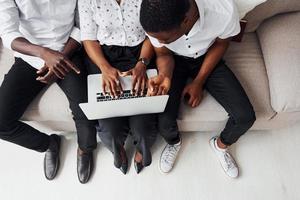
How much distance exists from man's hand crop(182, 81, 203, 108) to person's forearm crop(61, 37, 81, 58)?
1.66ft

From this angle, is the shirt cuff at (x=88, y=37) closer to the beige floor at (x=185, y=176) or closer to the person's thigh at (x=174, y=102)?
the person's thigh at (x=174, y=102)

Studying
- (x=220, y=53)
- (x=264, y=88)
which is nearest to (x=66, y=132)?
(x=220, y=53)

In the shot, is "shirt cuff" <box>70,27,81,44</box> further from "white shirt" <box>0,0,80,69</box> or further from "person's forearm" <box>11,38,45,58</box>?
"person's forearm" <box>11,38,45,58</box>

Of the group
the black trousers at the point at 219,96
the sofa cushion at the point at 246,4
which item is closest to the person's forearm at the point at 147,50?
the black trousers at the point at 219,96

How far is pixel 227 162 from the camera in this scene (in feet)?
4.77

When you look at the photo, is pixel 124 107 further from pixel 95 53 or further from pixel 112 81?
pixel 95 53

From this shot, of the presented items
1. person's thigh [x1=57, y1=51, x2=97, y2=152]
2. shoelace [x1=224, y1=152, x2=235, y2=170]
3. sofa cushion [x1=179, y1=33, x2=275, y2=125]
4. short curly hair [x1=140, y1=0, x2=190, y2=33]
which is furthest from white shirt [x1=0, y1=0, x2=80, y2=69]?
shoelace [x1=224, y1=152, x2=235, y2=170]

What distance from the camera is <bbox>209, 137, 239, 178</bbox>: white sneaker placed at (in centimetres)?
144

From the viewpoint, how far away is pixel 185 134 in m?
1.57

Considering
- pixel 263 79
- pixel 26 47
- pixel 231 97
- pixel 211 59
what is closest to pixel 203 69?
pixel 211 59

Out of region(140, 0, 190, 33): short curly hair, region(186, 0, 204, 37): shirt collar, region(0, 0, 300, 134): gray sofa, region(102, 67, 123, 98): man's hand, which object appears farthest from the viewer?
region(0, 0, 300, 134): gray sofa

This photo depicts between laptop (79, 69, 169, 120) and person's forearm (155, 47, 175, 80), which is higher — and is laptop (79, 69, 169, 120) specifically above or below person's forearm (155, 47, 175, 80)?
below

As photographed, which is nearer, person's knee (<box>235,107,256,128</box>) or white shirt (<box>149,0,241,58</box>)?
white shirt (<box>149,0,241,58</box>)

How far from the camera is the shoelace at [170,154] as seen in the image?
147 centimetres
